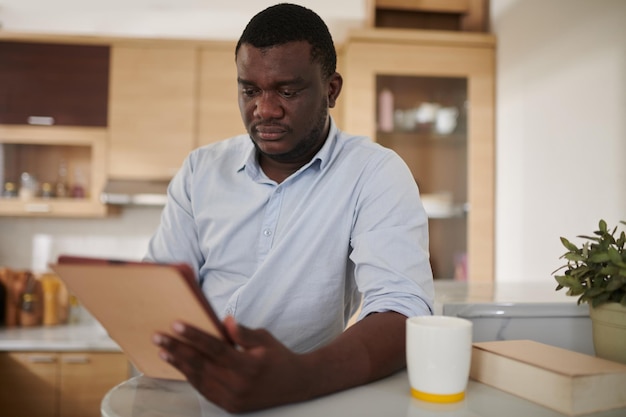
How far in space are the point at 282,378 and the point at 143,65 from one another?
2494 millimetres

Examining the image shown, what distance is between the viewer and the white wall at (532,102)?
173 cm

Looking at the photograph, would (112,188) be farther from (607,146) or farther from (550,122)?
(607,146)

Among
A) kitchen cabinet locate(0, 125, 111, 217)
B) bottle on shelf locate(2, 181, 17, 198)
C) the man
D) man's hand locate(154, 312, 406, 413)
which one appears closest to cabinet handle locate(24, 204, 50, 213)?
kitchen cabinet locate(0, 125, 111, 217)

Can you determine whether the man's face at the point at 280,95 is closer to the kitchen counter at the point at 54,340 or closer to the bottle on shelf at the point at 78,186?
the kitchen counter at the point at 54,340

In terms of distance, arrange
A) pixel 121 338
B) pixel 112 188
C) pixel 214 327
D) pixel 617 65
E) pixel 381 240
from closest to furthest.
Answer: pixel 214 327 → pixel 121 338 → pixel 381 240 → pixel 617 65 → pixel 112 188

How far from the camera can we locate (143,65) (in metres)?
2.87

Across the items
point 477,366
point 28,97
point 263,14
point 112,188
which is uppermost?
point 28,97

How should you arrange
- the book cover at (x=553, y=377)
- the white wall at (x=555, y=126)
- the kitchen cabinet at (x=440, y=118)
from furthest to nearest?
the kitchen cabinet at (x=440, y=118)
the white wall at (x=555, y=126)
the book cover at (x=553, y=377)

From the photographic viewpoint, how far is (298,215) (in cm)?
108

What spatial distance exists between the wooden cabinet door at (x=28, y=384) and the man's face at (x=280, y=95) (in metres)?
2.01

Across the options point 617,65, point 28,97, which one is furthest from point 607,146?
point 28,97

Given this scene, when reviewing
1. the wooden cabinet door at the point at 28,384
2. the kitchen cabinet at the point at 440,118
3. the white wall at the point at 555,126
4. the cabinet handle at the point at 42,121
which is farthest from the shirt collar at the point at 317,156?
the cabinet handle at the point at 42,121

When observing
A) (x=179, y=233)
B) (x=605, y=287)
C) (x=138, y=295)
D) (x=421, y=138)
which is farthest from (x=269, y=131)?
(x=421, y=138)

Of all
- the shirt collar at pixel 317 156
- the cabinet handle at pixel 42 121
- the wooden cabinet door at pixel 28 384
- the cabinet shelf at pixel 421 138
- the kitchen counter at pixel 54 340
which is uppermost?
the cabinet handle at pixel 42 121
